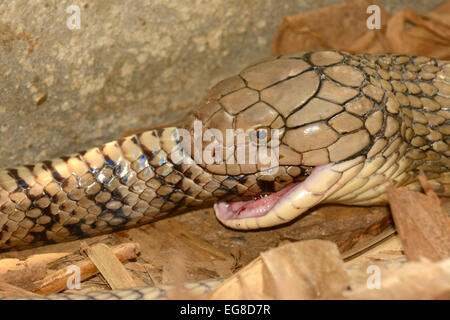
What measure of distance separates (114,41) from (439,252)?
188 centimetres

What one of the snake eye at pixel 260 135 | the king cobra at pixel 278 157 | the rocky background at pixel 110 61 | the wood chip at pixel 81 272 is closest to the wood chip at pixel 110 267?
the wood chip at pixel 81 272

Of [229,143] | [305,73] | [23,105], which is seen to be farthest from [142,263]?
[305,73]

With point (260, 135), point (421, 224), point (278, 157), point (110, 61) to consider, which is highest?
point (110, 61)

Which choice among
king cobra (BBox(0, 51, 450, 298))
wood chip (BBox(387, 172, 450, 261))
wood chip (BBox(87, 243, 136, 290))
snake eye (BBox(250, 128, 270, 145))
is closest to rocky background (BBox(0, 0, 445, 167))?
king cobra (BBox(0, 51, 450, 298))

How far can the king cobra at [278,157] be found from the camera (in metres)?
2.87

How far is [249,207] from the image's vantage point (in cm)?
321

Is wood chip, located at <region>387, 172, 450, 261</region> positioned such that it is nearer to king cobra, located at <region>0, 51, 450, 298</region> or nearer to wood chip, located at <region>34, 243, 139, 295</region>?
king cobra, located at <region>0, 51, 450, 298</region>

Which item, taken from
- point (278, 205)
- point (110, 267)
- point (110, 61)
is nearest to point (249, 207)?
point (278, 205)

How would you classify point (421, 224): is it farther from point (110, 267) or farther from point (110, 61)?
point (110, 61)

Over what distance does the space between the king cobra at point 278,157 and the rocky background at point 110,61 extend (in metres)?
0.31

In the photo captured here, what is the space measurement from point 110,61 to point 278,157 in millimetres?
1075

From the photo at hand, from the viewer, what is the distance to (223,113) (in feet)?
9.48

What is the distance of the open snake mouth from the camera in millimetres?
2904
